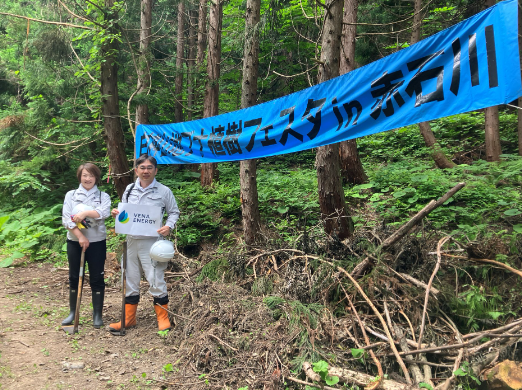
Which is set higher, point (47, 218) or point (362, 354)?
point (47, 218)

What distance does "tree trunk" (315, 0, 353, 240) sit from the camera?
14.9ft

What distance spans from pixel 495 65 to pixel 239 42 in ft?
13.1

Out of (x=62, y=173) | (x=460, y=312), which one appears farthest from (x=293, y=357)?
(x=62, y=173)

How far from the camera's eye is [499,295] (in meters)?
3.41

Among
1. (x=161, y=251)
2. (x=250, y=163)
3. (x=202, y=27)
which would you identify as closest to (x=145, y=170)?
(x=161, y=251)

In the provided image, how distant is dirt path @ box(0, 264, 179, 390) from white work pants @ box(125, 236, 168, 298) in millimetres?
472

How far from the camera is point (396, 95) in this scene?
3.45 m

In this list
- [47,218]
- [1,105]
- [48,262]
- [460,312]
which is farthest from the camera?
[1,105]

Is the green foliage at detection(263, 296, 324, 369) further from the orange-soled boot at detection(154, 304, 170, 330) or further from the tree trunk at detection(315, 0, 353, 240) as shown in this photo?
the tree trunk at detection(315, 0, 353, 240)

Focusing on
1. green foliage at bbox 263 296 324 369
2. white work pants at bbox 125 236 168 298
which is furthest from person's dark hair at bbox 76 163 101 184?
green foliage at bbox 263 296 324 369

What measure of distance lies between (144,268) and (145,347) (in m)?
0.84

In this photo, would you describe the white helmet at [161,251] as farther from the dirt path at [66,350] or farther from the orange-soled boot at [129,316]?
the dirt path at [66,350]

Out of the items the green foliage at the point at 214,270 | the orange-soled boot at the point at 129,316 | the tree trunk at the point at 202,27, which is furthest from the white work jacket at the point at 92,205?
the tree trunk at the point at 202,27

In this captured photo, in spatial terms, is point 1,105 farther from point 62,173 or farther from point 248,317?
point 248,317
